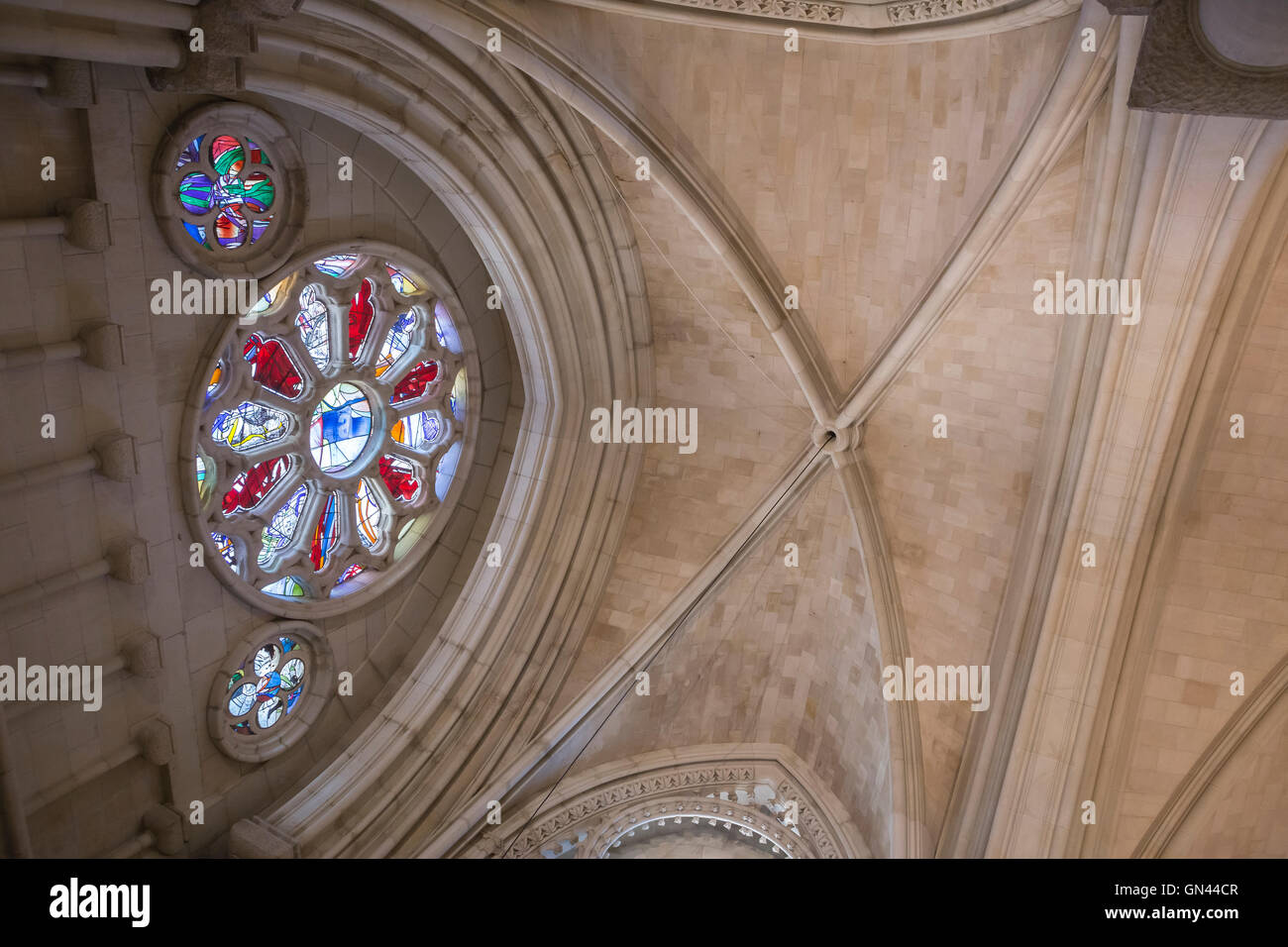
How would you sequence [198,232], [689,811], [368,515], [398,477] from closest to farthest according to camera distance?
[198,232], [368,515], [398,477], [689,811]

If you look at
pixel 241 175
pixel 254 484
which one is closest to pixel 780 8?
pixel 241 175

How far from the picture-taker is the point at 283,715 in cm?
917

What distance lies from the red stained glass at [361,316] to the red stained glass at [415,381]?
569mm

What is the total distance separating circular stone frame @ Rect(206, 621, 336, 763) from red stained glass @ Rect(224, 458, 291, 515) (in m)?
1.01

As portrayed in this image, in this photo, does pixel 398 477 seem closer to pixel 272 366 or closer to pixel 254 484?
pixel 254 484

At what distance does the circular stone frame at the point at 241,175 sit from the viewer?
23.4 ft

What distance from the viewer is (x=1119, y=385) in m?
7.45

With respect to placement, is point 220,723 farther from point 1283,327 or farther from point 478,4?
point 1283,327

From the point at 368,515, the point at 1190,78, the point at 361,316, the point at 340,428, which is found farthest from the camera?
the point at 368,515

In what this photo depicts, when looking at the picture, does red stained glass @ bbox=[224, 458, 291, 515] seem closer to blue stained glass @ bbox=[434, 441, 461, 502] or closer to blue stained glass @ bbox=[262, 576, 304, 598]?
→ blue stained glass @ bbox=[262, 576, 304, 598]

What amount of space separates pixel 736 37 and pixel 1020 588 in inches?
188

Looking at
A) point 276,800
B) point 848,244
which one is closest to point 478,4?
point 848,244

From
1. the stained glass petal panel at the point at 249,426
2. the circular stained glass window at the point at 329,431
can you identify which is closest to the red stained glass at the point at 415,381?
the circular stained glass window at the point at 329,431

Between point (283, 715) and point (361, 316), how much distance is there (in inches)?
139
